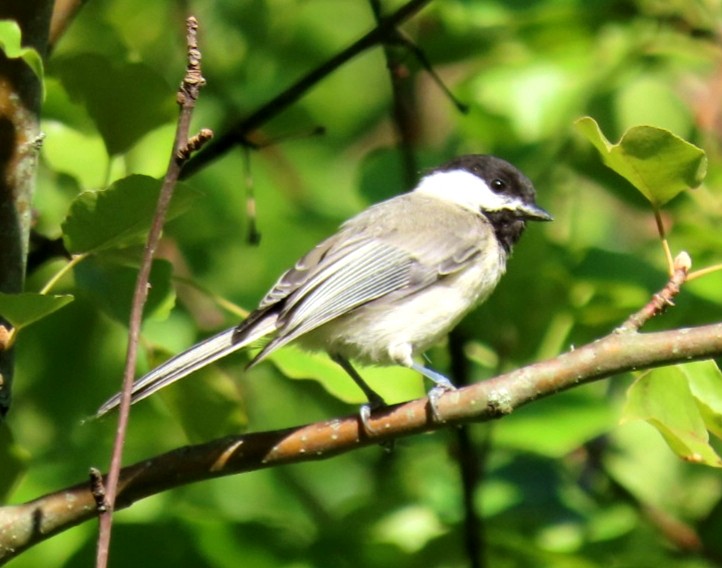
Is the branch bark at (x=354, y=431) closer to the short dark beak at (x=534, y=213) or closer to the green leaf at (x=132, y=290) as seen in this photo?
the green leaf at (x=132, y=290)

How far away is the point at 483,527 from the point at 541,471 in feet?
1.84

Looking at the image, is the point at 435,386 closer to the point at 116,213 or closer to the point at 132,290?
the point at 132,290

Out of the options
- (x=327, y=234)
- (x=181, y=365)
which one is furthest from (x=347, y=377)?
(x=327, y=234)

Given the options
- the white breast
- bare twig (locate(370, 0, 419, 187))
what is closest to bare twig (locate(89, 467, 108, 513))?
the white breast

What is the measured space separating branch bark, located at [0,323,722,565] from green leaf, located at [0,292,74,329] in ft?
0.99

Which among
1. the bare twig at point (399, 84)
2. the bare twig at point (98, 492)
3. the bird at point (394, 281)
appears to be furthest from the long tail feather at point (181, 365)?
the bare twig at point (399, 84)

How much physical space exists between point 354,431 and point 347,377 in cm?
33

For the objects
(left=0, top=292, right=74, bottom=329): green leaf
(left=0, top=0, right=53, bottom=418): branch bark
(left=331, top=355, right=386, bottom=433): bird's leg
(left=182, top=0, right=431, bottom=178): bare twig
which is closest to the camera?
(left=0, top=292, right=74, bottom=329): green leaf

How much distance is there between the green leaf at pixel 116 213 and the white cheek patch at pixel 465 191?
1243 millimetres

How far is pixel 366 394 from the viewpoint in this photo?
1.95 meters

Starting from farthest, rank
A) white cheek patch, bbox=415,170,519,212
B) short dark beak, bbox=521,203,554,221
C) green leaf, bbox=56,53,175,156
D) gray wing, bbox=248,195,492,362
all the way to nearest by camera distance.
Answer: white cheek patch, bbox=415,170,519,212
short dark beak, bbox=521,203,554,221
gray wing, bbox=248,195,492,362
green leaf, bbox=56,53,175,156

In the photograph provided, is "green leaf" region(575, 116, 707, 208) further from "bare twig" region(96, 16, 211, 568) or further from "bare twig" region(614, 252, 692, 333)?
"bare twig" region(96, 16, 211, 568)

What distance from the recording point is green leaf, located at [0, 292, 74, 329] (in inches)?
56.1

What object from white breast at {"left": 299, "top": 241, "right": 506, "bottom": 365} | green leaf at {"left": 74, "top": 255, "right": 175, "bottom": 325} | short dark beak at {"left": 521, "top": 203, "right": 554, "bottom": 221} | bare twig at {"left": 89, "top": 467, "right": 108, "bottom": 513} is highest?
short dark beak at {"left": 521, "top": 203, "right": 554, "bottom": 221}
